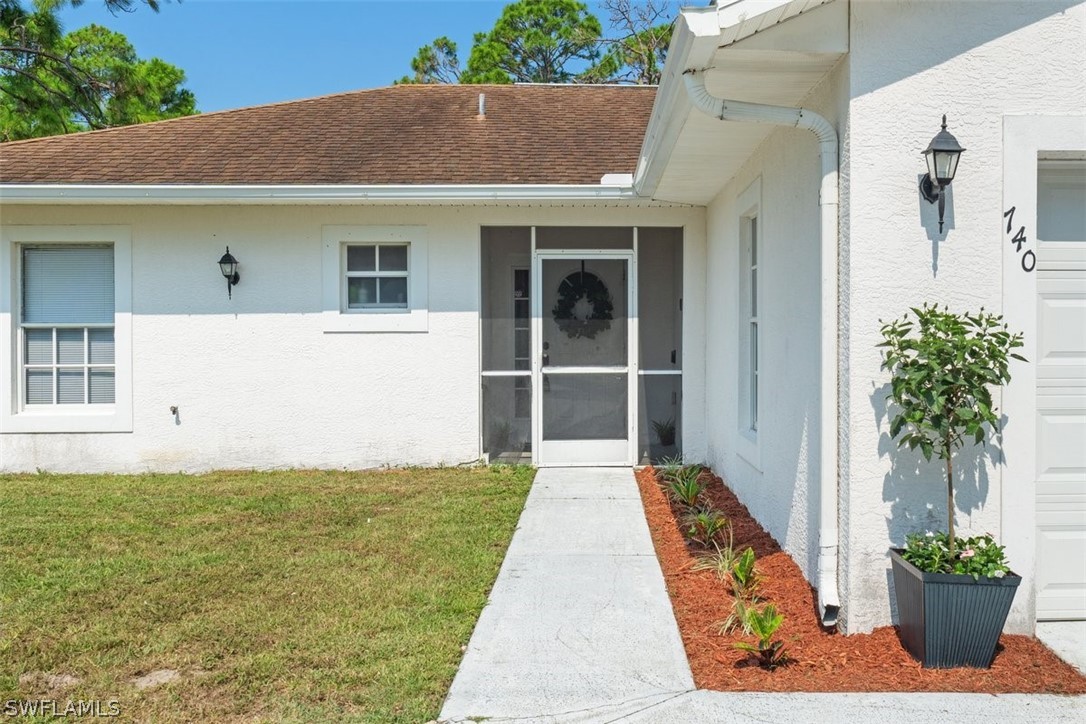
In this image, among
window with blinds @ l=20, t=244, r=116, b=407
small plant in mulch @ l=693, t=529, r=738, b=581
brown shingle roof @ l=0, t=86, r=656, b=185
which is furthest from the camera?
window with blinds @ l=20, t=244, r=116, b=407

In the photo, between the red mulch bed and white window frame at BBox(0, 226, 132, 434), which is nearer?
the red mulch bed

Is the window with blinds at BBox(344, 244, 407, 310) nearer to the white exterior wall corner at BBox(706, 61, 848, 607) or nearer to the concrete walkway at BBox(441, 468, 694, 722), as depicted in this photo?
the concrete walkway at BBox(441, 468, 694, 722)

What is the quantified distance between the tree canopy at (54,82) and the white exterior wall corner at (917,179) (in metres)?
15.9

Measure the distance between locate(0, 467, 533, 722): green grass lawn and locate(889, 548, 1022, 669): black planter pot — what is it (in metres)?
2.17

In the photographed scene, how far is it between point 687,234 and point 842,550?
17.7 ft

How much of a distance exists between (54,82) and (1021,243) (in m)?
22.7

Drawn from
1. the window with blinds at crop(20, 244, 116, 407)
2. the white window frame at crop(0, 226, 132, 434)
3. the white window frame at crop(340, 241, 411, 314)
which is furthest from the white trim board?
the window with blinds at crop(20, 244, 116, 407)

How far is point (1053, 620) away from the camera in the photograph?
435 centimetres

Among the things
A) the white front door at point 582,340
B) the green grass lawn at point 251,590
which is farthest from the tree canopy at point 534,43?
the green grass lawn at point 251,590

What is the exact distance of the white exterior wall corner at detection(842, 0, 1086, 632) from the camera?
404 centimetres

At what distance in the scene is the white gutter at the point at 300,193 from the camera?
8273mm

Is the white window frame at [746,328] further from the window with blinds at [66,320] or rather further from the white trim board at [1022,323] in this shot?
the window with blinds at [66,320]

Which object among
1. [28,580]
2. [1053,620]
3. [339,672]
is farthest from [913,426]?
[28,580]

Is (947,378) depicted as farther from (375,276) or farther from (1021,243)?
(375,276)
